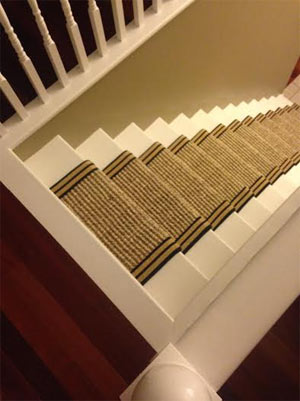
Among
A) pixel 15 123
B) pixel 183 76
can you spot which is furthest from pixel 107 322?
pixel 183 76

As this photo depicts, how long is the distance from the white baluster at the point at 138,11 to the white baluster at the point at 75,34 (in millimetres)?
250

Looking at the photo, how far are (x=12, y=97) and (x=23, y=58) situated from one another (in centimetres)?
15

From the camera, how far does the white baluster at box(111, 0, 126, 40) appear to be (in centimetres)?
133

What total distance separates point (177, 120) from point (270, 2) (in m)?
0.97

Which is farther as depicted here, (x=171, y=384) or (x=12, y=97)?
(x=12, y=97)

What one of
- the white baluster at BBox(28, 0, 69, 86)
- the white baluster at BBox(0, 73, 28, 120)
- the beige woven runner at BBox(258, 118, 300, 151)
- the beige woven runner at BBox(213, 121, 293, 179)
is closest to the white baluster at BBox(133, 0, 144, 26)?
the white baluster at BBox(28, 0, 69, 86)

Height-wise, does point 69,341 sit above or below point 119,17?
below

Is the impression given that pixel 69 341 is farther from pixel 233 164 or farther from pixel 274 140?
pixel 274 140

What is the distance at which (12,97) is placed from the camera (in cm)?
133

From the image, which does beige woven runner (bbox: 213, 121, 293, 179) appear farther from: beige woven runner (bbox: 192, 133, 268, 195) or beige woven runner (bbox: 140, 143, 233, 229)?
beige woven runner (bbox: 140, 143, 233, 229)

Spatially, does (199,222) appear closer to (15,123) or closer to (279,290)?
(279,290)

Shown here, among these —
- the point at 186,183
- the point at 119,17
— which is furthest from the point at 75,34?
the point at 186,183

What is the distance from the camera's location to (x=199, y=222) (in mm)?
1552

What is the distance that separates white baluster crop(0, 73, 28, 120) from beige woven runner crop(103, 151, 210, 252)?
16.4 inches
